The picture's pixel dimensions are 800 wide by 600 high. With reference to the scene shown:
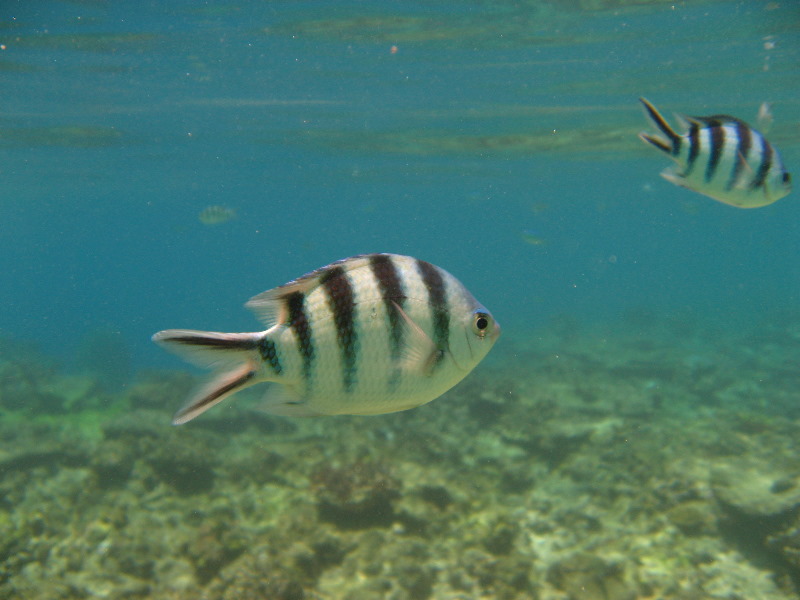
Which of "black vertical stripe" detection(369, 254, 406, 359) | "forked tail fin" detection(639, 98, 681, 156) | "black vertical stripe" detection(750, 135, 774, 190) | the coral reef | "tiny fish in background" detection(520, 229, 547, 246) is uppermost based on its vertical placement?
"forked tail fin" detection(639, 98, 681, 156)

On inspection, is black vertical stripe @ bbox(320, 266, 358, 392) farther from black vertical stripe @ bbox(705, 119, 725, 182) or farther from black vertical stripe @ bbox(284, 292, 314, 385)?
black vertical stripe @ bbox(705, 119, 725, 182)

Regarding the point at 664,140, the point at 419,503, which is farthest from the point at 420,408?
the point at 664,140

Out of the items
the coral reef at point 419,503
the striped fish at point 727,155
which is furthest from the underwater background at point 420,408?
the striped fish at point 727,155

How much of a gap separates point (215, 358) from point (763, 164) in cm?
358

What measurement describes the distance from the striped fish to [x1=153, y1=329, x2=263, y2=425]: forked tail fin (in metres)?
2.85

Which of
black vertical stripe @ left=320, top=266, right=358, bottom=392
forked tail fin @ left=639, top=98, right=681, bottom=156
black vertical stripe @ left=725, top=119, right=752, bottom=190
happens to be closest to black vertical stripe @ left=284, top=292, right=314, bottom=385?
black vertical stripe @ left=320, top=266, right=358, bottom=392

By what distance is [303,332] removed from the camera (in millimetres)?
1950

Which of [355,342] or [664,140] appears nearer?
[355,342]

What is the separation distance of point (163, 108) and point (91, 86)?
2989 millimetres

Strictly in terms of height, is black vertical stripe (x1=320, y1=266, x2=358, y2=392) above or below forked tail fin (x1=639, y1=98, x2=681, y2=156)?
below

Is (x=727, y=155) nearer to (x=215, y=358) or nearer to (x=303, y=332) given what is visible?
(x=303, y=332)

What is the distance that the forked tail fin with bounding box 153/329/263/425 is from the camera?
Result: 1.76 m

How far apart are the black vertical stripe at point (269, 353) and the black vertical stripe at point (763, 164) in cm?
331

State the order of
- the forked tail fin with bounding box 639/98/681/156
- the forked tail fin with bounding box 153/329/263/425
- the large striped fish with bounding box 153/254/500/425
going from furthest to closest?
the forked tail fin with bounding box 639/98/681/156, the large striped fish with bounding box 153/254/500/425, the forked tail fin with bounding box 153/329/263/425
